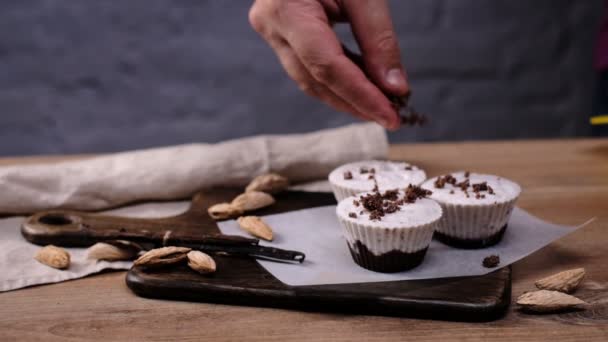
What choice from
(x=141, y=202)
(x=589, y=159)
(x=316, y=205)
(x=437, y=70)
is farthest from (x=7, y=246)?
(x=437, y=70)

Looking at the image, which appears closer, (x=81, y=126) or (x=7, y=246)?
(x=7, y=246)

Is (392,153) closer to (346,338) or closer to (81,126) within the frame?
(346,338)

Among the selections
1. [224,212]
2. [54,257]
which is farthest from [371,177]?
[54,257]

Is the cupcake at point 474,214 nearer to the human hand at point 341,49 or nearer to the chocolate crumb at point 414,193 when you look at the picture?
the chocolate crumb at point 414,193

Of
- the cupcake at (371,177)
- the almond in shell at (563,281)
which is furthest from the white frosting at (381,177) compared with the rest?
the almond in shell at (563,281)

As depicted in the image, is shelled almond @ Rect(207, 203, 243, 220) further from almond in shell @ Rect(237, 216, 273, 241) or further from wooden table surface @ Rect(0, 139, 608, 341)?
wooden table surface @ Rect(0, 139, 608, 341)
